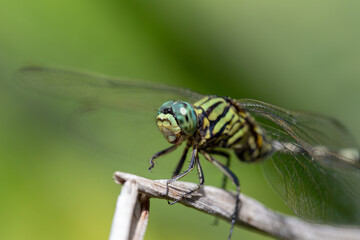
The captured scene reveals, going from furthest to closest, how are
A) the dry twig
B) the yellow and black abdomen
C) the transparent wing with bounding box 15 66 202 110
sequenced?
the transparent wing with bounding box 15 66 202 110, the yellow and black abdomen, the dry twig


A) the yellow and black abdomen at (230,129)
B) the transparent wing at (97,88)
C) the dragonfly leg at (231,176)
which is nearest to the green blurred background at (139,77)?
the transparent wing at (97,88)

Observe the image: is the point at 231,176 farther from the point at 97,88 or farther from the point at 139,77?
the point at 139,77

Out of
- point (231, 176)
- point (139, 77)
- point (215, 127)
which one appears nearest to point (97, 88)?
point (139, 77)

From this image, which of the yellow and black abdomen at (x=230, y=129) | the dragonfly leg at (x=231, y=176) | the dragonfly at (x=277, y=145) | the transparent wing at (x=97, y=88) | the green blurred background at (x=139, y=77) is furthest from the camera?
the transparent wing at (x=97, y=88)

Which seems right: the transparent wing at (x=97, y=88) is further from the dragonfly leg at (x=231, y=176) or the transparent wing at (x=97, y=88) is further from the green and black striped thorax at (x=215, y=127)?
the dragonfly leg at (x=231, y=176)

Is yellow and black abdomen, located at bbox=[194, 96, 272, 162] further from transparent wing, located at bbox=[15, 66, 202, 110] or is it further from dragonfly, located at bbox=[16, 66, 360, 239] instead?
transparent wing, located at bbox=[15, 66, 202, 110]

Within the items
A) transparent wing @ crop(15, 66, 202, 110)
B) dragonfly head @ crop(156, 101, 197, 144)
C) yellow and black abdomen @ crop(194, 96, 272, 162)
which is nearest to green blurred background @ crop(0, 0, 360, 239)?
transparent wing @ crop(15, 66, 202, 110)

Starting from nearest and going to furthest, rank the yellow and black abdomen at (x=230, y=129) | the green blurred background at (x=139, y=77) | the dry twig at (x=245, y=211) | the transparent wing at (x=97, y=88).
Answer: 1. the dry twig at (x=245, y=211)
2. the yellow and black abdomen at (x=230, y=129)
3. the green blurred background at (x=139, y=77)
4. the transparent wing at (x=97, y=88)

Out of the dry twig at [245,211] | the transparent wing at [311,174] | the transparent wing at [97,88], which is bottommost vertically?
the dry twig at [245,211]
